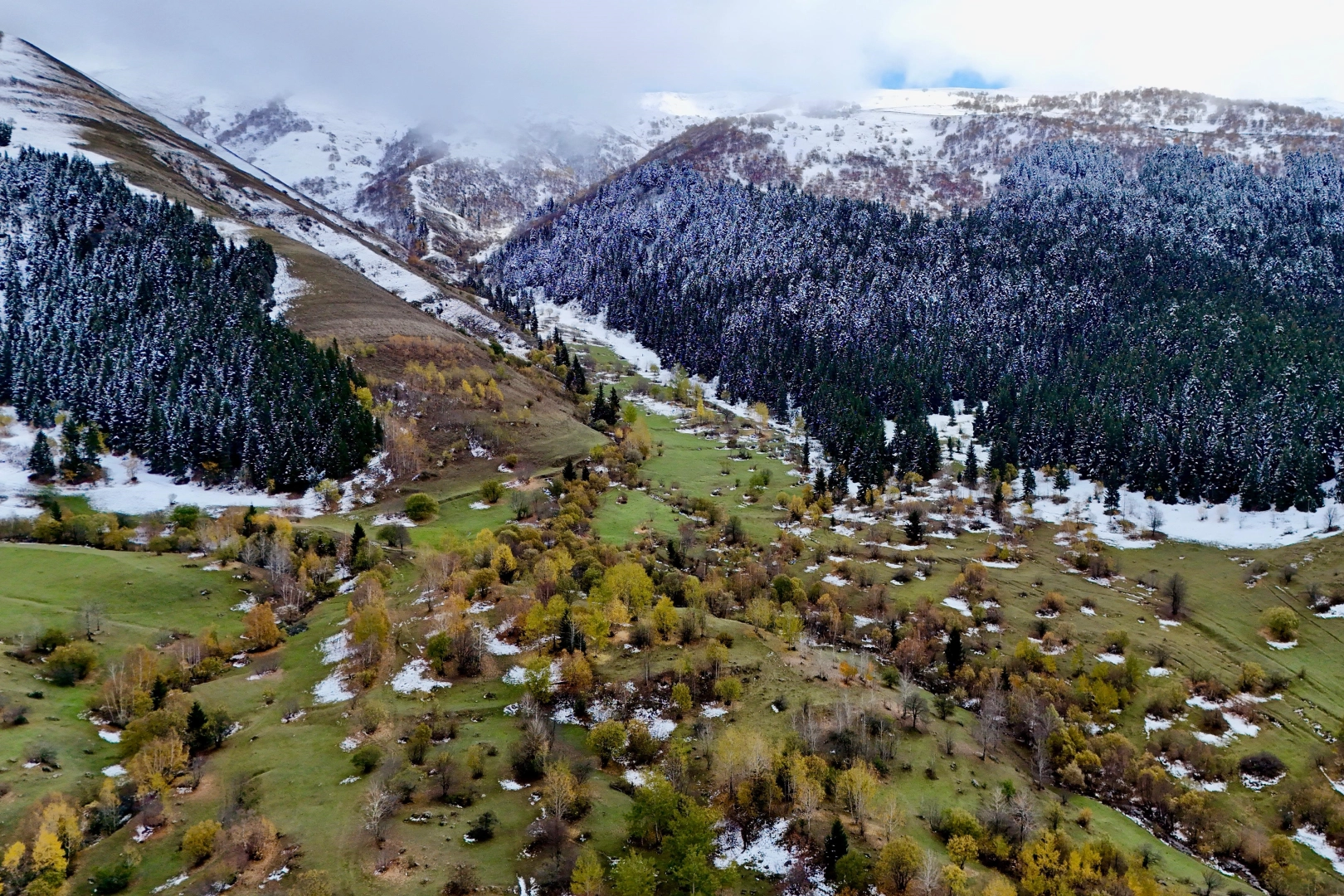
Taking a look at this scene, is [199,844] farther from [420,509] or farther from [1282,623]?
[1282,623]

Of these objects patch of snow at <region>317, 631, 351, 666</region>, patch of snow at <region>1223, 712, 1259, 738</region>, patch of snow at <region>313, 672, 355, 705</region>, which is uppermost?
patch of snow at <region>317, 631, 351, 666</region>

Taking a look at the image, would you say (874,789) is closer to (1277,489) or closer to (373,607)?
(373,607)

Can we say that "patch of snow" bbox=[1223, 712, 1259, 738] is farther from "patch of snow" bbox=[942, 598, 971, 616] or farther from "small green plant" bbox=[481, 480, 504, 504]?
"small green plant" bbox=[481, 480, 504, 504]

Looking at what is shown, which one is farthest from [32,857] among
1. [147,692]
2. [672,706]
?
[672,706]

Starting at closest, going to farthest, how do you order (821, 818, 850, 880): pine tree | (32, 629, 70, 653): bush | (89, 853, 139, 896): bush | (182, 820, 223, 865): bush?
(89, 853, 139, 896): bush
(182, 820, 223, 865): bush
(821, 818, 850, 880): pine tree
(32, 629, 70, 653): bush

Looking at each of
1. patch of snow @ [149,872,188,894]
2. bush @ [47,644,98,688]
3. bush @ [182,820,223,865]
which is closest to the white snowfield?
bush @ [47,644,98,688]

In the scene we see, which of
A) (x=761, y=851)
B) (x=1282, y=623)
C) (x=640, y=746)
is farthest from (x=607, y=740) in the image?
(x=1282, y=623)

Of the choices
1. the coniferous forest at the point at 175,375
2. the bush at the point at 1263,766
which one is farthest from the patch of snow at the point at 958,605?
the coniferous forest at the point at 175,375
